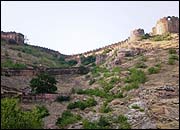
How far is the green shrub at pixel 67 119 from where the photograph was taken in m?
30.2

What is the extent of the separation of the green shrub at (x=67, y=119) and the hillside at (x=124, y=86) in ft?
0.39

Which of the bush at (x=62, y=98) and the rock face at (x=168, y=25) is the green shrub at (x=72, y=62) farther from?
the bush at (x=62, y=98)

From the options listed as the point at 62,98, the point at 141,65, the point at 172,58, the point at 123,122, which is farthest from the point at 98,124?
the point at 172,58

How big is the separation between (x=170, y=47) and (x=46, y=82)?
54.3ft

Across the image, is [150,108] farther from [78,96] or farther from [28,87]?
[28,87]

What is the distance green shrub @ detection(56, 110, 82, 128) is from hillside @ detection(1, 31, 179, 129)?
0.12m

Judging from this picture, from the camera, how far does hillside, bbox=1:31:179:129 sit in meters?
29.6

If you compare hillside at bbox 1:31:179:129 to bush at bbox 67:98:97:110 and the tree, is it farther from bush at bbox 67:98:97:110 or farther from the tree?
the tree

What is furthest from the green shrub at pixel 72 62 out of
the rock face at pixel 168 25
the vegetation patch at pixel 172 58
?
the vegetation patch at pixel 172 58

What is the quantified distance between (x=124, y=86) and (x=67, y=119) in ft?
26.3

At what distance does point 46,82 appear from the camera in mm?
38656

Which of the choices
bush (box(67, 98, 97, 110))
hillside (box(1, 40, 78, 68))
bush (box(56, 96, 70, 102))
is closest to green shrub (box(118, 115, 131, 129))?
bush (box(67, 98, 97, 110))

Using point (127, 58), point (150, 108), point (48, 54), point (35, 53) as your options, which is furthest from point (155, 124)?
point (48, 54)

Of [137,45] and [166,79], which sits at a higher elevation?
[137,45]
